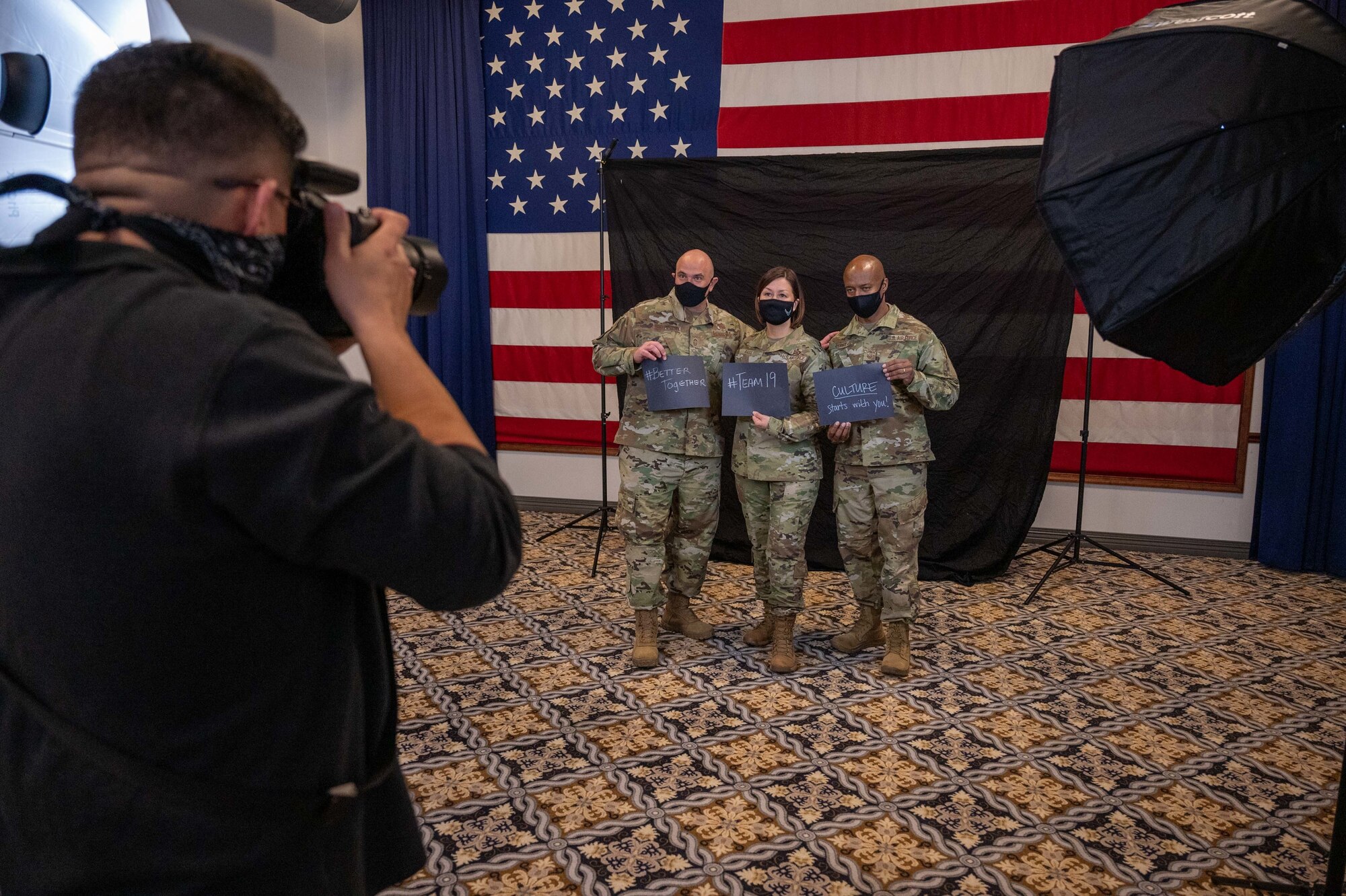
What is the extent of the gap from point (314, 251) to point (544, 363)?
4501 mm

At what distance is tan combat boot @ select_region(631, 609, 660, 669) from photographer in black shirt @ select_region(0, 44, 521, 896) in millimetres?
2281

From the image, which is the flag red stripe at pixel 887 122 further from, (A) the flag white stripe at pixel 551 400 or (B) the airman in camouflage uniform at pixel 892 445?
(B) the airman in camouflage uniform at pixel 892 445

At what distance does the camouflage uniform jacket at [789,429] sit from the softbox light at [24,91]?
6.91 ft

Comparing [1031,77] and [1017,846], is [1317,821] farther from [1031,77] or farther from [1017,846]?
[1031,77]

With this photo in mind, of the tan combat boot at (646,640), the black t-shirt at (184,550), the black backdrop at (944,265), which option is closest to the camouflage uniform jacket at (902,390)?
the tan combat boot at (646,640)

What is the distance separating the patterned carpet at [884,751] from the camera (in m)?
1.88

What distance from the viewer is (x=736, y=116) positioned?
475 centimetres

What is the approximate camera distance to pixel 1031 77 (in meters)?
4.32

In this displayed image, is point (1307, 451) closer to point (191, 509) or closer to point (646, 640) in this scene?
point (646, 640)

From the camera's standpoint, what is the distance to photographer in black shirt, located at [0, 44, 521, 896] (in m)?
0.61

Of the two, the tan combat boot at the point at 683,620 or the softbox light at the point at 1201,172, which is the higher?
the softbox light at the point at 1201,172

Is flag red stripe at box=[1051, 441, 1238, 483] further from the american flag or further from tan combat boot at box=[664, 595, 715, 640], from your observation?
tan combat boot at box=[664, 595, 715, 640]

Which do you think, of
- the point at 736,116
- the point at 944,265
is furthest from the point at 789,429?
the point at 736,116

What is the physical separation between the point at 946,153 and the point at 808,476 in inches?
74.2
